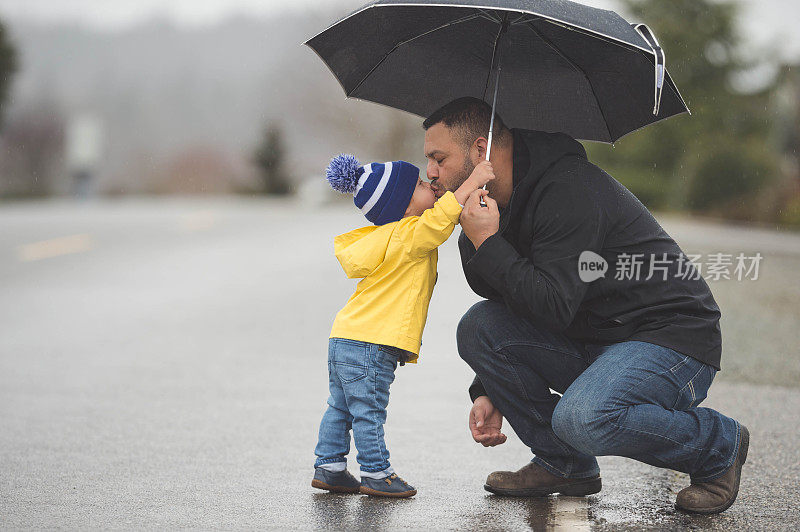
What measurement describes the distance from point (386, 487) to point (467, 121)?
55.8 inches

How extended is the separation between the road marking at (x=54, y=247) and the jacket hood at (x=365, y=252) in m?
11.0

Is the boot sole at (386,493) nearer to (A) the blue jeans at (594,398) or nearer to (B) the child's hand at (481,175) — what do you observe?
(A) the blue jeans at (594,398)

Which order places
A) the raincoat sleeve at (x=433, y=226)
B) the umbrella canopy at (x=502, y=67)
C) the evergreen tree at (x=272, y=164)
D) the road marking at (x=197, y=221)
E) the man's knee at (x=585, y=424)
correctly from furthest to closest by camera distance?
1. the evergreen tree at (x=272, y=164)
2. the road marking at (x=197, y=221)
3. the umbrella canopy at (x=502, y=67)
4. the raincoat sleeve at (x=433, y=226)
5. the man's knee at (x=585, y=424)

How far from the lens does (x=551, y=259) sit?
3672 millimetres

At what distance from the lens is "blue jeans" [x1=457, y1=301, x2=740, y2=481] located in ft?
12.0

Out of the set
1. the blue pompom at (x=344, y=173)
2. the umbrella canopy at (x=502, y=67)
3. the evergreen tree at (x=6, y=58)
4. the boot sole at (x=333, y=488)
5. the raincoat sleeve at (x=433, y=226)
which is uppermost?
the evergreen tree at (x=6, y=58)

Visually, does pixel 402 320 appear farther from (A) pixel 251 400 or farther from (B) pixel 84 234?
(B) pixel 84 234

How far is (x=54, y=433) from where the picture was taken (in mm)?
5109

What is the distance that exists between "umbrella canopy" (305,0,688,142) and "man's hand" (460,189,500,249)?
2.43 feet

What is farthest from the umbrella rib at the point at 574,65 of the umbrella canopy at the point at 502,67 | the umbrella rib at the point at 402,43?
the umbrella rib at the point at 402,43

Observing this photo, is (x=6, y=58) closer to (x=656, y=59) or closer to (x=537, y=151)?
(x=537, y=151)

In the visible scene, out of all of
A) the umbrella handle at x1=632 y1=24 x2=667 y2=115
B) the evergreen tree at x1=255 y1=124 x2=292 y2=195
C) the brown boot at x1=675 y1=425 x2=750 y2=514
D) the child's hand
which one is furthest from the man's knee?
the evergreen tree at x1=255 y1=124 x2=292 y2=195

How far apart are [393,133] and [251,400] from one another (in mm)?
43235

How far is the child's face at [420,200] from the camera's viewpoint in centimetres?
395
